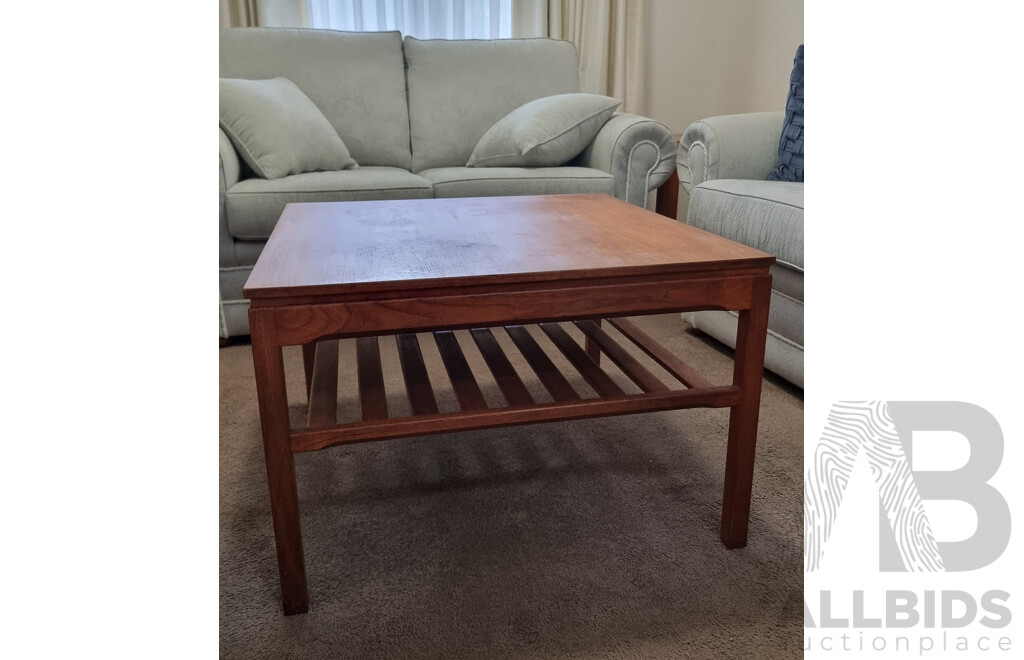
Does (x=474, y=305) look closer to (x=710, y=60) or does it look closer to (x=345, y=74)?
(x=345, y=74)

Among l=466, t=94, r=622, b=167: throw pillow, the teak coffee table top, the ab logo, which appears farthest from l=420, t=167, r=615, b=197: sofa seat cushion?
the ab logo

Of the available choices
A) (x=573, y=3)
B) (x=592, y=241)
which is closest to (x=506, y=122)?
(x=573, y=3)

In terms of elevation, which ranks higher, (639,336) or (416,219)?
(416,219)

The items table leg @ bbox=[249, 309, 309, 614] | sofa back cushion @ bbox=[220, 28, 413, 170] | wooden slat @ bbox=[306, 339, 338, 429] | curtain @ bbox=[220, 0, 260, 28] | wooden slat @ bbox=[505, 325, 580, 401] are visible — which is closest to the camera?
table leg @ bbox=[249, 309, 309, 614]

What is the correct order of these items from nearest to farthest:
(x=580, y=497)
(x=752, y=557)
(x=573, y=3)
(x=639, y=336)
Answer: (x=752, y=557)
(x=580, y=497)
(x=639, y=336)
(x=573, y=3)

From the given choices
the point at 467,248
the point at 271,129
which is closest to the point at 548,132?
the point at 271,129

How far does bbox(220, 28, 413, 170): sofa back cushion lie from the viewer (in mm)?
2746

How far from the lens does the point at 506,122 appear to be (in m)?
2.69

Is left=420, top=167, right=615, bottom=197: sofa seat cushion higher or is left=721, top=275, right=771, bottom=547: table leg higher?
left=420, top=167, right=615, bottom=197: sofa seat cushion

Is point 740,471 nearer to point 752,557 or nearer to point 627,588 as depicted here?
point 752,557

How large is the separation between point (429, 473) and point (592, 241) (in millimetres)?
590

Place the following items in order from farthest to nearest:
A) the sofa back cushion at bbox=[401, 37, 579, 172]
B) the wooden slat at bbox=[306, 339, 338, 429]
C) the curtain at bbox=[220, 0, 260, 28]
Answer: the curtain at bbox=[220, 0, 260, 28], the sofa back cushion at bbox=[401, 37, 579, 172], the wooden slat at bbox=[306, 339, 338, 429]

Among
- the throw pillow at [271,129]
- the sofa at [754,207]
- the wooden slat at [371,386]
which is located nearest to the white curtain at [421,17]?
the throw pillow at [271,129]

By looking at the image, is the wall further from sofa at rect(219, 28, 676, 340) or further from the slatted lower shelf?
the slatted lower shelf
